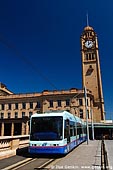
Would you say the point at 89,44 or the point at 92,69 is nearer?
the point at 92,69

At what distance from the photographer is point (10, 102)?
72.6 metres

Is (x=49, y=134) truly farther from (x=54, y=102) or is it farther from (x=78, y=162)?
(x=54, y=102)

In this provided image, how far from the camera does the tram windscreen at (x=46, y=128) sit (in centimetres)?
1574

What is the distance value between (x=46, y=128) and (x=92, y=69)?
70.2m

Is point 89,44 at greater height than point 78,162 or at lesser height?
greater

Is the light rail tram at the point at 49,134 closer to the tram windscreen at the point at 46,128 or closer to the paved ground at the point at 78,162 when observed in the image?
the tram windscreen at the point at 46,128

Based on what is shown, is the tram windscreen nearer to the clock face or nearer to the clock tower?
Answer: the clock tower

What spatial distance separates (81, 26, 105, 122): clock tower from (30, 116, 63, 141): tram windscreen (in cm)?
6018

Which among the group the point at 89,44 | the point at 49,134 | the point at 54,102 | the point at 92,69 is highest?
the point at 89,44

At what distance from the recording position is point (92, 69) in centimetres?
8438

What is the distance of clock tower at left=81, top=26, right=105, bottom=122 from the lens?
7875 cm

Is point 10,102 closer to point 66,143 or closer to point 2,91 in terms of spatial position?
point 2,91

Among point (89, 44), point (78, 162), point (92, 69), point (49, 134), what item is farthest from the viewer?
point (89, 44)

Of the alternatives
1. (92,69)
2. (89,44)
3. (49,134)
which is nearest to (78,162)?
(49,134)
